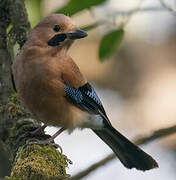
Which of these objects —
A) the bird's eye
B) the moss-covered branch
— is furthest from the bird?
the moss-covered branch

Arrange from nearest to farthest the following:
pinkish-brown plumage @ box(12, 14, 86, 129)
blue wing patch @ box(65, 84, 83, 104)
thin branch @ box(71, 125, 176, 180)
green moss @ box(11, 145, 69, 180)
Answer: green moss @ box(11, 145, 69, 180)
thin branch @ box(71, 125, 176, 180)
pinkish-brown plumage @ box(12, 14, 86, 129)
blue wing patch @ box(65, 84, 83, 104)

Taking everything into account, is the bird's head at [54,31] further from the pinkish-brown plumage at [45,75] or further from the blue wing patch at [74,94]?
the blue wing patch at [74,94]

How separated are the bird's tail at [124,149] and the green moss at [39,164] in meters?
1.56

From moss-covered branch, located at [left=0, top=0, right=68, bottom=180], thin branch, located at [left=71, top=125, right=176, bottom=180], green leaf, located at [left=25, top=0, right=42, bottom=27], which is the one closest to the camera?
moss-covered branch, located at [left=0, top=0, right=68, bottom=180]

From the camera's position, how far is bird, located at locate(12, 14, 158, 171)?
5.57m

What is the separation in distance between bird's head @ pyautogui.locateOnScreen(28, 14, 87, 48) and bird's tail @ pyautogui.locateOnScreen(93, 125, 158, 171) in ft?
4.19

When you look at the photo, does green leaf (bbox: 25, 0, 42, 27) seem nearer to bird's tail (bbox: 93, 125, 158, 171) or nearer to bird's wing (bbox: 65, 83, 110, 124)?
bird's wing (bbox: 65, 83, 110, 124)

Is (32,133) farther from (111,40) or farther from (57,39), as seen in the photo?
(111,40)

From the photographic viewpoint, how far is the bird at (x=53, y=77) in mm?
5570

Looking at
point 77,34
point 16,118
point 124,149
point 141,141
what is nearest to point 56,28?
point 77,34

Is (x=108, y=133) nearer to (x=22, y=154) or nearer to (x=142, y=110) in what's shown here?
(x=22, y=154)

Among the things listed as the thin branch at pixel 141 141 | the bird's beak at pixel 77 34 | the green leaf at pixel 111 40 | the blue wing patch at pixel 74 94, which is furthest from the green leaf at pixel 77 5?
the thin branch at pixel 141 141

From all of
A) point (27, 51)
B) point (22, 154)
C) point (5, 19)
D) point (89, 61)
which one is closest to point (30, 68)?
point (27, 51)

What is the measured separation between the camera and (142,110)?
10.4m
